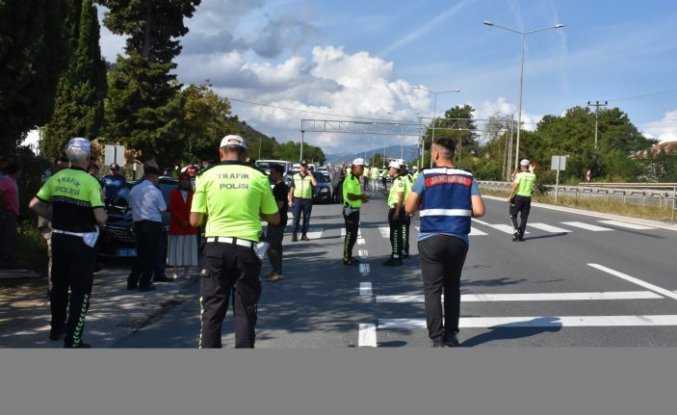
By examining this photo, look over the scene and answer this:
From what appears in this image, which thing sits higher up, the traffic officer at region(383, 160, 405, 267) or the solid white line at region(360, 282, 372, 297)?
the traffic officer at region(383, 160, 405, 267)

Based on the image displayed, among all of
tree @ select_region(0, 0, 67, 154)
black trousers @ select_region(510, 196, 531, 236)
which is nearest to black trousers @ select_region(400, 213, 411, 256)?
black trousers @ select_region(510, 196, 531, 236)

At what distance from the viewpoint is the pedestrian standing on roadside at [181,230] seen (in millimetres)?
10352

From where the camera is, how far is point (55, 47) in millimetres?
11203

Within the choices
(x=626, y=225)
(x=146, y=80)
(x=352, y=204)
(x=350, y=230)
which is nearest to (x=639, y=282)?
(x=350, y=230)

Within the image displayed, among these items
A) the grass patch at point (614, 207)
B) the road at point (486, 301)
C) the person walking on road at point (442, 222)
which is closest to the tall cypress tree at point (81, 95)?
the road at point (486, 301)

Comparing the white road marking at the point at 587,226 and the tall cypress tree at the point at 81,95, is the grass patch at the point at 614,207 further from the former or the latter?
the tall cypress tree at the point at 81,95

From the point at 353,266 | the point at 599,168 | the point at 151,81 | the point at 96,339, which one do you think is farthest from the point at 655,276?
the point at 599,168

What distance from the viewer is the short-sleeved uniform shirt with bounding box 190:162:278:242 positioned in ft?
16.9

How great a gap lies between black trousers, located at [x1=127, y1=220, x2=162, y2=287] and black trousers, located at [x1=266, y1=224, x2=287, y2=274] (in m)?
1.66

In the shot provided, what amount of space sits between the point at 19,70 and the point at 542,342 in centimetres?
813

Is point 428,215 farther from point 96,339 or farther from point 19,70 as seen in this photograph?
point 19,70

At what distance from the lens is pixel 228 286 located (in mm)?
5223

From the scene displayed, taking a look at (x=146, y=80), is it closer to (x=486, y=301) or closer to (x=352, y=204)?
(x=352, y=204)

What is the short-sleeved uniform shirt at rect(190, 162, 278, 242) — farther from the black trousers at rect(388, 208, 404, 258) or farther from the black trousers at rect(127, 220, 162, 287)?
the black trousers at rect(388, 208, 404, 258)
